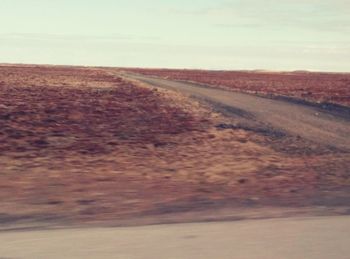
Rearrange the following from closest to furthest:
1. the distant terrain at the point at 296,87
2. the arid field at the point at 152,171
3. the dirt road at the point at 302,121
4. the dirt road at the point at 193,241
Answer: the dirt road at the point at 193,241 → the arid field at the point at 152,171 → the dirt road at the point at 302,121 → the distant terrain at the point at 296,87

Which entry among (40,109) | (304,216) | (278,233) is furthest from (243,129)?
(278,233)

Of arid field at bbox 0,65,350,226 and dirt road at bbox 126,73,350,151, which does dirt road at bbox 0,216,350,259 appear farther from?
dirt road at bbox 126,73,350,151

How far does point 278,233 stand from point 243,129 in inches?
554

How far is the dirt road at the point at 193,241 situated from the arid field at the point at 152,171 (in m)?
0.87

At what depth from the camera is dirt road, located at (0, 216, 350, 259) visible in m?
6.36

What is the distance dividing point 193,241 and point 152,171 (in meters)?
6.01

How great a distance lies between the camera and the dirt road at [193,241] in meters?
6.36

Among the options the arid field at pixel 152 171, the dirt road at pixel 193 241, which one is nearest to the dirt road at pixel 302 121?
the arid field at pixel 152 171

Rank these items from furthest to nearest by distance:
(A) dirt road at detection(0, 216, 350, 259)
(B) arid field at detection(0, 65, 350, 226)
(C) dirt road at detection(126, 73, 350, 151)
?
1. (C) dirt road at detection(126, 73, 350, 151)
2. (B) arid field at detection(0, 65, 350, 226)
3. (A) dirt road at detection(0, 216, 350, 259)

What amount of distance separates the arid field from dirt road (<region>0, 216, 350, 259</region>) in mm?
871

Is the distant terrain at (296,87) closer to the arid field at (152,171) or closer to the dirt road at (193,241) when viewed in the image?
the arid field at (152,171)

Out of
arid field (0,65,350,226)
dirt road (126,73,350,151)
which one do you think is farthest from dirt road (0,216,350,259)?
dirt road (126,73,350,151)

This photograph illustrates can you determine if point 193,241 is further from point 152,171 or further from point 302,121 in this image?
point 302,121

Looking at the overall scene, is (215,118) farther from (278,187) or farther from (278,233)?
(278,233)
